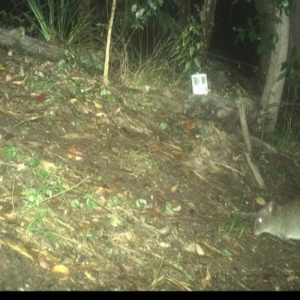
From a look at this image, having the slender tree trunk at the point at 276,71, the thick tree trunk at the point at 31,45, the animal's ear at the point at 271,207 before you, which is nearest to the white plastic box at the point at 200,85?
the slender tree trunk at the point at 276,71

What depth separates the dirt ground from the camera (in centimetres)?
377

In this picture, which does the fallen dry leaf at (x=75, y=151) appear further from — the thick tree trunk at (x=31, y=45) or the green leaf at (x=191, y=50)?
the green leaf at (x=191, y=50)

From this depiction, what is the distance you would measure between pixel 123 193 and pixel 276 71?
346 centimetres

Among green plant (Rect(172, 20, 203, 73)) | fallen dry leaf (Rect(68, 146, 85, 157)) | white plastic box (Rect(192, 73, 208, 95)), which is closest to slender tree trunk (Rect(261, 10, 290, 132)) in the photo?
white plastic box (Rect(192, 73, 208, 95))

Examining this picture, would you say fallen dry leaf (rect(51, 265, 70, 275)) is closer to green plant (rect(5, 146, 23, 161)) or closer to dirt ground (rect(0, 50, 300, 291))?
dirt ground (rect(0, 50, 300, 291))

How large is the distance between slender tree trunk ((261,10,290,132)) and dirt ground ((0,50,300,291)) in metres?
0.64

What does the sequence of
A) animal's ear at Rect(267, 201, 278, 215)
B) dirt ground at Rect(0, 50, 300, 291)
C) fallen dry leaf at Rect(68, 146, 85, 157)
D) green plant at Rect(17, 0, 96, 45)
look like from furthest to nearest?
green plant at Rect(17, 0, 96, 45), animal's ear at Rect(267, 201, 278, 215), fallen dry leaf at Rect(68, 146, 85, 157), dirt ground at Rect(0, 50, 300, 291)

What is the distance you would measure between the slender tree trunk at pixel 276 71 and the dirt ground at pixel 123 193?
0.64 metres

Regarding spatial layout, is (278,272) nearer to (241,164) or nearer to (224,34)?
(241,164)

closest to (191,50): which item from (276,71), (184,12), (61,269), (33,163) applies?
(276,71)

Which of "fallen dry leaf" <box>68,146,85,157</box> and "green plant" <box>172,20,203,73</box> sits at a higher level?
"green plant" <box>172,20,203,73</box>

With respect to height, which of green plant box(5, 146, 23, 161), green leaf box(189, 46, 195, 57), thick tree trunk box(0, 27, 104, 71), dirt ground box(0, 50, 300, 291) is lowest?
dirt ground box(0, 50, 300, 291)
